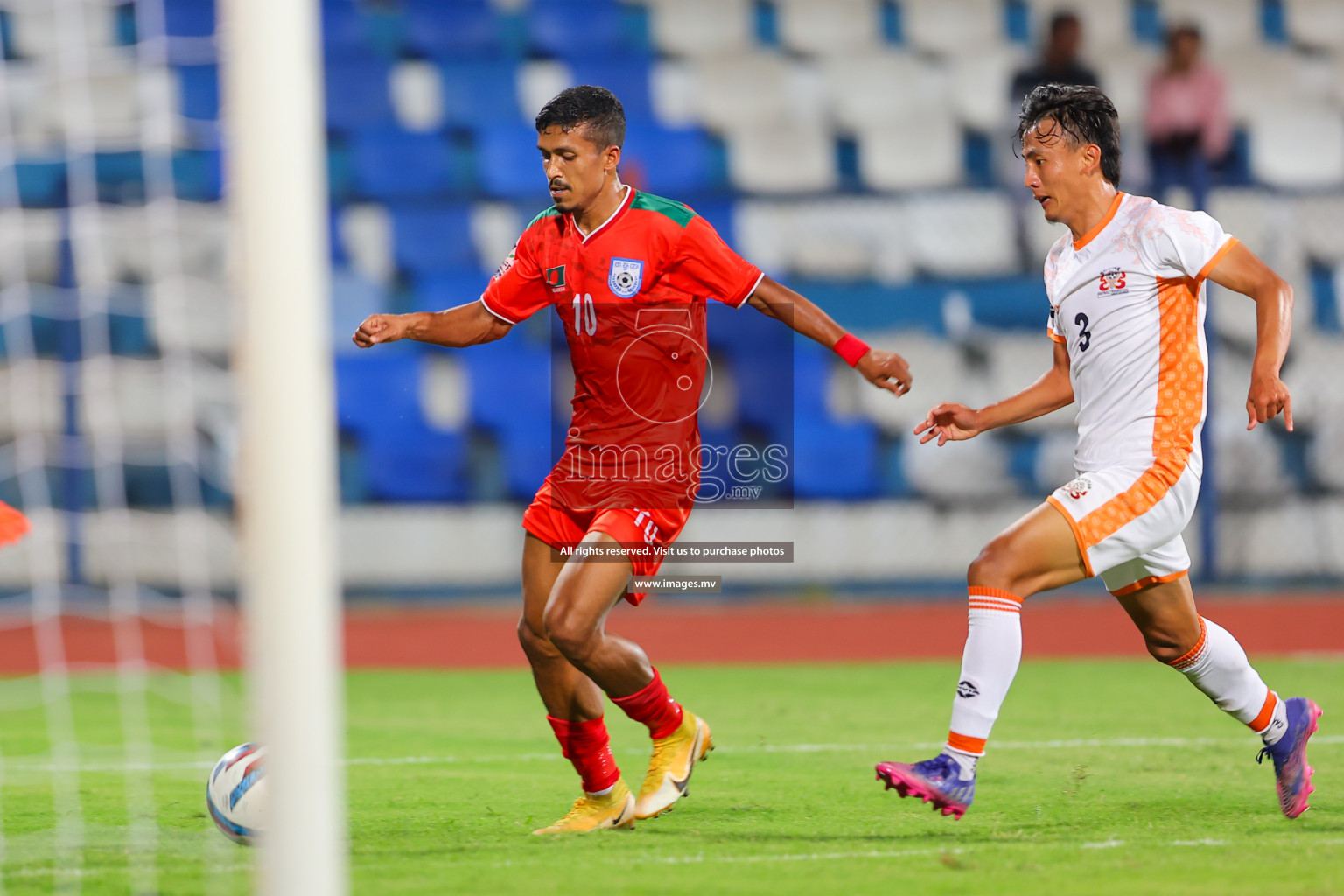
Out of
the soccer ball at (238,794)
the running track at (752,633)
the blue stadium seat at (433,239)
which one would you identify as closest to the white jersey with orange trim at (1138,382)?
the soccer ball at (238,794)

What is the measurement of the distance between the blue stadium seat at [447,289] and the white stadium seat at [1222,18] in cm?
643

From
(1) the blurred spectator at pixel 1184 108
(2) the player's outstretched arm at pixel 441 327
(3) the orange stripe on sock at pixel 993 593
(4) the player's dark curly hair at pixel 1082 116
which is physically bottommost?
(3) the orange stripe on sock at pixel 993 593

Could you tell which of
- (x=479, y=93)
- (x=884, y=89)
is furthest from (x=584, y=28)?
(x=884, y=89)

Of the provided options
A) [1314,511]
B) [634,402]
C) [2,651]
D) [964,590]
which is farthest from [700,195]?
[634,402]

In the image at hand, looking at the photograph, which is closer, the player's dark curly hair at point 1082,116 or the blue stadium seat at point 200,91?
the player's dark curly hair at point 1082,116

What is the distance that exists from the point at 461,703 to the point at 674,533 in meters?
2.98

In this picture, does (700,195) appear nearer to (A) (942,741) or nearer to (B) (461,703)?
(B) (461,703)

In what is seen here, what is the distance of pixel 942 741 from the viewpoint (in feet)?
18.4

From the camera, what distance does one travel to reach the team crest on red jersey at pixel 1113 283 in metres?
4.02

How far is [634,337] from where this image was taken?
432 cm

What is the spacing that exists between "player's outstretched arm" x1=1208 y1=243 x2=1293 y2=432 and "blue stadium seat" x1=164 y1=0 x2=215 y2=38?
993cm

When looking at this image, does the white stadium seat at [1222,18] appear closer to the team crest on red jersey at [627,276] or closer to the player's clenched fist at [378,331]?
the team crest on red jersey at [627,276]

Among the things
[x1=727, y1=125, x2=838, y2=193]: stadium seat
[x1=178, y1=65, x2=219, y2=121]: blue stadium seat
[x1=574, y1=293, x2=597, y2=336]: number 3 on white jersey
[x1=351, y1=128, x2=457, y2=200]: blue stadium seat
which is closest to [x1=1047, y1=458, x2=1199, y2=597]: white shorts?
[x1=574, y1=293, x2=597, y2=336]: number 3 on white jersey

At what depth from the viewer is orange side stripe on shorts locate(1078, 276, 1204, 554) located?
12.9 feet
